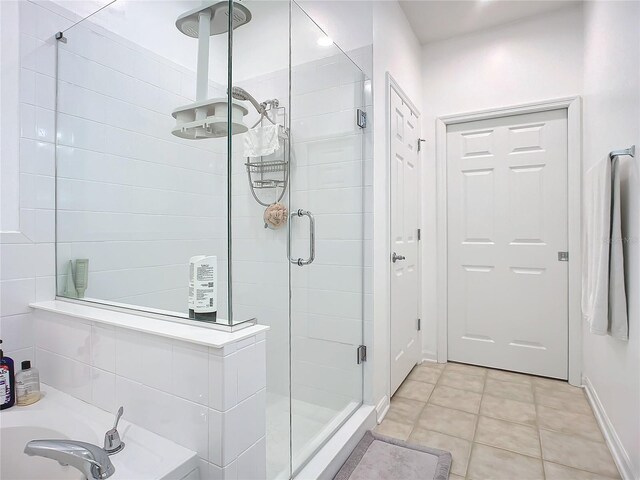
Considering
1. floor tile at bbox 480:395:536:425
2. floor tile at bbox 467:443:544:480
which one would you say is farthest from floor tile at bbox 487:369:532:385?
floor tile at bbox 467:443:544:480

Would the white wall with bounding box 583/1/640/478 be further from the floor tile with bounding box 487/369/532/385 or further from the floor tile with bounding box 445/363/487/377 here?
the floor tile with bounding box 445/363/487/377

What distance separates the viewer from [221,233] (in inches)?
52.9

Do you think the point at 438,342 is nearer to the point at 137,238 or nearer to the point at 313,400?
the point at 313,400

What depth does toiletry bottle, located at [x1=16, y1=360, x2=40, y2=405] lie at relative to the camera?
1355 millimetres

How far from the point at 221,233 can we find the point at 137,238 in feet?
2.10

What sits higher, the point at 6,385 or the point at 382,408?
the point at 6,385

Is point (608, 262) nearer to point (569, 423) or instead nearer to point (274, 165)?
point (569, 423)

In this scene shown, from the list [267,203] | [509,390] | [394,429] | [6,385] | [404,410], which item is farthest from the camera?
[509,390]

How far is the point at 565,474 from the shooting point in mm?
1680

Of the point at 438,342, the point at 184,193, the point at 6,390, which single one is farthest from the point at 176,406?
the point at 438,342

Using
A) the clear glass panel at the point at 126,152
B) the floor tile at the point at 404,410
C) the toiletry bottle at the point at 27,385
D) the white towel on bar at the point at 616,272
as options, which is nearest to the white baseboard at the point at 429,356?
the floor tile at the point at 404,410

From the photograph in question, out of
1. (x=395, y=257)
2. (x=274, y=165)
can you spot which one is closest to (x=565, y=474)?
(x=395, y=257)

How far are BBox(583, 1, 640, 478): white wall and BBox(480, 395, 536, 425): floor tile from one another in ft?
1.28

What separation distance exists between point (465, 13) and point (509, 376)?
9.22 ft
